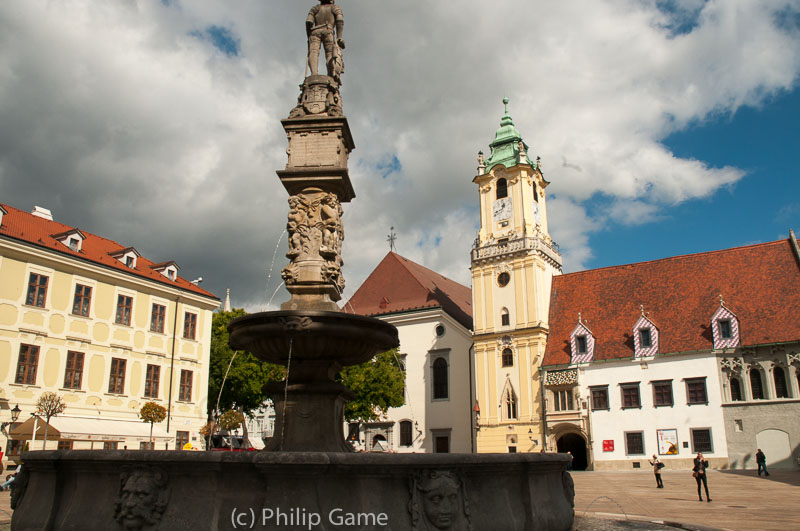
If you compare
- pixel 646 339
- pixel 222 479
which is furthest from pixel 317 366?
pixel 646 339

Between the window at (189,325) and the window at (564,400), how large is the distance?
72.9 feet

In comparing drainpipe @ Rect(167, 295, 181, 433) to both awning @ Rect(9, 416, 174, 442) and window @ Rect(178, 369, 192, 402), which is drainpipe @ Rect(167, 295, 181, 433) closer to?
window @ Rect(178, 369, 192, 402)

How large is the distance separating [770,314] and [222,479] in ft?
122

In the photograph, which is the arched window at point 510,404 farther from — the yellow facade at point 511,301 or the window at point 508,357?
the window at point 508,357

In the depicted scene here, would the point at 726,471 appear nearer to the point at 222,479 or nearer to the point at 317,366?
the point at 317,366

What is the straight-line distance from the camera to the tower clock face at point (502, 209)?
149ft

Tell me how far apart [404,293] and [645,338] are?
1918cm

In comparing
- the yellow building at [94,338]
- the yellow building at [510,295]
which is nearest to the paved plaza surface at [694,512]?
the yellow building at [94,338]

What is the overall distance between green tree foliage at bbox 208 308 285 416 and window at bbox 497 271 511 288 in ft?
58.9

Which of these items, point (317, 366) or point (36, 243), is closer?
point (317, 366)

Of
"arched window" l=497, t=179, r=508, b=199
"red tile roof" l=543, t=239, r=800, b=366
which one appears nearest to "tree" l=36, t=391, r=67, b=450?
"red tile roof" l=543, t=239, r=800, b=366

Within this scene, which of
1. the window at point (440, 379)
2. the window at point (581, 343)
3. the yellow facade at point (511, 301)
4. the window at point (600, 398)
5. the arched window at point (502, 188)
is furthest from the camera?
the arched window at point (502, 188)

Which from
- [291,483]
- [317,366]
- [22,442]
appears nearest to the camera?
[291,483]

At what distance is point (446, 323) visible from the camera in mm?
46125
